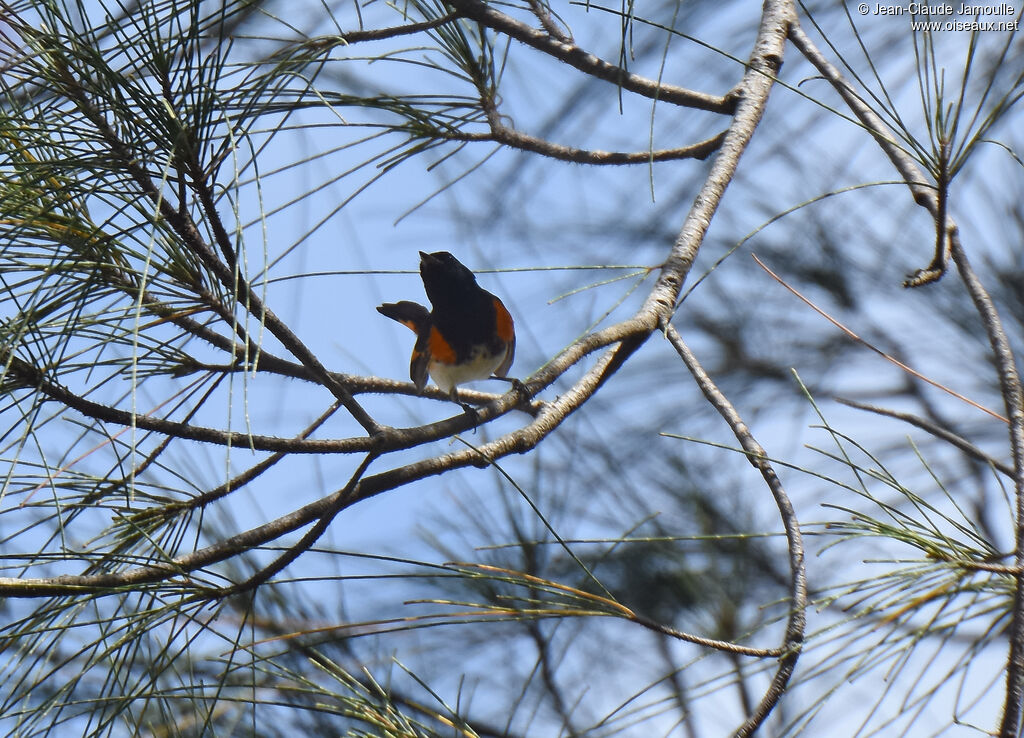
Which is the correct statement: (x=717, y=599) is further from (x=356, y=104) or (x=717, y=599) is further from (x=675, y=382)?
(x=356, y=104)

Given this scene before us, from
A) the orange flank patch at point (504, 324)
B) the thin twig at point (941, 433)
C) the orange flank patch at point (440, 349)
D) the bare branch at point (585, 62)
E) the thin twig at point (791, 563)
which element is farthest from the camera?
the orange flank patch at point (504, 324)

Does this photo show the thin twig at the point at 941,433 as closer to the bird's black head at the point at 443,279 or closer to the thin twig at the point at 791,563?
the thin twig at the point at 791,563

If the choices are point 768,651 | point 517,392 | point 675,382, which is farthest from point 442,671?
point 768,651

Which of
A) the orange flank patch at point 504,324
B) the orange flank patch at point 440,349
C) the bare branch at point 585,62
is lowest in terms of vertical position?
the bare branch at point 585,62

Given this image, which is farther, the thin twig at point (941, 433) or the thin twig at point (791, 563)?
the thin twig at point (941, 433)

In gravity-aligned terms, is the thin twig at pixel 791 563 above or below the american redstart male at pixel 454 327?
below

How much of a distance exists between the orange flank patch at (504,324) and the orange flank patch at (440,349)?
150 mm

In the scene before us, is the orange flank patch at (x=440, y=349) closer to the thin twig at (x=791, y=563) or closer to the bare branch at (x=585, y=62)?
the bare branch at (x=585, y=62)

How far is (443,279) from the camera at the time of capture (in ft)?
7.60

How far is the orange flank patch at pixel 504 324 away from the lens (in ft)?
7.57

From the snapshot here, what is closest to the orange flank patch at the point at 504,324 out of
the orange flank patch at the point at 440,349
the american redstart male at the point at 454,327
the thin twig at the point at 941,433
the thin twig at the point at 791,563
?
the american redstart male at the point at 454,327

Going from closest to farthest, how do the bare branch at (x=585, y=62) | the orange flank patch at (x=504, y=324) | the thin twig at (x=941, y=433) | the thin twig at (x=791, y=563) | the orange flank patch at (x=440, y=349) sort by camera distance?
the thin twig at (x=791, y=563), the thin twig at (x=941, y=433), the bare branch at (x=585, y=62), the orange flank patch at (x=440, y=349), the orange flank patch at (x=504, y=324)

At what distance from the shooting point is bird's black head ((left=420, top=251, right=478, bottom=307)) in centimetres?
231

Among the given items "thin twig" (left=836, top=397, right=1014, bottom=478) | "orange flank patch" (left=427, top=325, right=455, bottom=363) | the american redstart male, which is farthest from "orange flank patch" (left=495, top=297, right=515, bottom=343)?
"thin twig" (left=836, top=397, right=1014, bottom=478)
